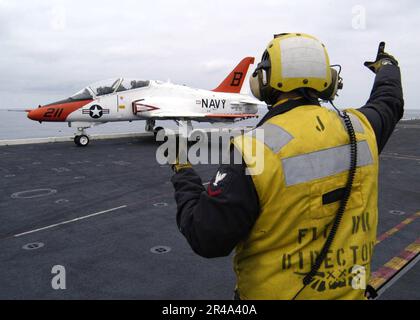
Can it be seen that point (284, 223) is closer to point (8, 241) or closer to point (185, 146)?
point (185, 146)

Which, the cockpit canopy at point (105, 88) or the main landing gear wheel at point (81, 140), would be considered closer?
the main landing gear wheel at point (81, 140)

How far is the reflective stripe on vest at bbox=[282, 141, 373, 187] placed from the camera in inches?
58.4

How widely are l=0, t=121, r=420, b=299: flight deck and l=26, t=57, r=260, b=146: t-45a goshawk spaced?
5694 millimetres

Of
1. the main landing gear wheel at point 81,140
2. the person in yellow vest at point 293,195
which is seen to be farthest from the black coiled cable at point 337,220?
the main landing gear wheel at point 81,140

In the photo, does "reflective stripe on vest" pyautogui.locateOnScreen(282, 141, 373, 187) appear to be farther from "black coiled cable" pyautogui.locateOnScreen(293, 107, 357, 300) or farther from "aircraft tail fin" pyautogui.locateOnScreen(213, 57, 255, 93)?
"aircraft tail fin" pyautogui.locateOnScreen(213, 57, 255, 93)

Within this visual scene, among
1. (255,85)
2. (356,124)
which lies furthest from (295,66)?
(356,124)

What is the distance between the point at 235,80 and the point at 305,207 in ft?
73.4

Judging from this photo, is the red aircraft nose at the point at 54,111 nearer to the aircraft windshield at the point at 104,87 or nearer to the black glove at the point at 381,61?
the aircraft windshield at the point at 104,87

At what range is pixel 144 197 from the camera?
7660mm

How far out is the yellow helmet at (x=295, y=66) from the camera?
1.65 meters

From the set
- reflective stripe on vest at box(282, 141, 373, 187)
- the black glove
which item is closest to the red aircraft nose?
the black glove

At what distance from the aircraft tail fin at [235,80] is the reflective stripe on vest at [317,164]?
2177cm
